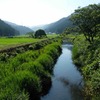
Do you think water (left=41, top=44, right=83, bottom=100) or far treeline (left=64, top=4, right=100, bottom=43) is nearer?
water (left=41, top=44, right=83, bottom=100)

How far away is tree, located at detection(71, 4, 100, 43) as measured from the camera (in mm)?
46722

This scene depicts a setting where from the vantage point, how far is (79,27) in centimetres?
5050

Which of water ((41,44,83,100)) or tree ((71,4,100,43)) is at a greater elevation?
tree ((71,4,100,43))

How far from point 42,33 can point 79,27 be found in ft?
405

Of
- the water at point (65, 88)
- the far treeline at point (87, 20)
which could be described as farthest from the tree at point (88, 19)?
the water at point (65, 88)

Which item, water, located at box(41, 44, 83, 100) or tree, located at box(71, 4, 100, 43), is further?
tree, located at box(71, 4, 100, 43)

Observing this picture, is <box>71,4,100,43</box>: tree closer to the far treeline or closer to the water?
the far treeline

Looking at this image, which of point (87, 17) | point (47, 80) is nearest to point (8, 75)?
point (47, 80)

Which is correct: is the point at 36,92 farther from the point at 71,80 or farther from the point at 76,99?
the point at 71,80

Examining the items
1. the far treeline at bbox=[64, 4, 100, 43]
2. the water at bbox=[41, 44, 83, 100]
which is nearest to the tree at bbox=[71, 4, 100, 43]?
the far treeline at bbox=[64, 4, 100, 43]

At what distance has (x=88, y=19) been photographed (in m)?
48.2

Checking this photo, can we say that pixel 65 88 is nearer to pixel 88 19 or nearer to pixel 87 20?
pixel 88 19

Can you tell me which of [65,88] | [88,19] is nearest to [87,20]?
[88,19]

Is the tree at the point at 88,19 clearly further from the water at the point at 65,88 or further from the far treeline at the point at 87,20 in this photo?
the water at the point at 65,88
